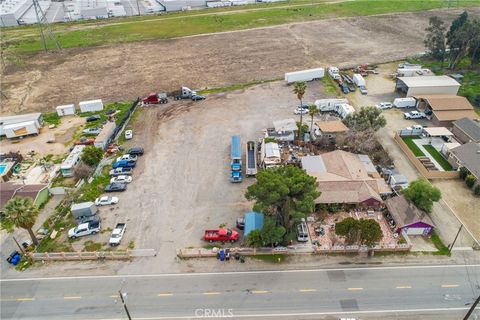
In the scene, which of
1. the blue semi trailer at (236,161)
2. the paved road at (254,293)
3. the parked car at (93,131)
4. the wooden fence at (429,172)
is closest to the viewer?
the paved road at (254,293)

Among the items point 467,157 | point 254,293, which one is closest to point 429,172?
point 467,157

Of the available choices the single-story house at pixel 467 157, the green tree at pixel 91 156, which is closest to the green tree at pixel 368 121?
the single-story house at pixel 467 157

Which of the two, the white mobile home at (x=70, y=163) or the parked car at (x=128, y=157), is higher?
the white mobile home at (x=70, y=163)

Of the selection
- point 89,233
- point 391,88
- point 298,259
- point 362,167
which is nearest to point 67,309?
point 89,233

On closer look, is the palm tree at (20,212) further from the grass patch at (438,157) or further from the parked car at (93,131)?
the grass patch at (438,157)

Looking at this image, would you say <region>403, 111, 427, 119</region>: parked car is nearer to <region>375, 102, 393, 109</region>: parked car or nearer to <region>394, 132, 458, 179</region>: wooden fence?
<region>375, 102, 393, 109</region>: parked car

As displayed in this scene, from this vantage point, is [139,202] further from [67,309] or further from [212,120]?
[212,120]
